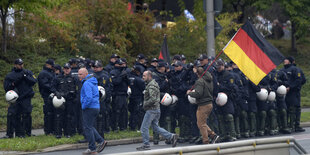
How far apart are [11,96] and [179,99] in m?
4.29

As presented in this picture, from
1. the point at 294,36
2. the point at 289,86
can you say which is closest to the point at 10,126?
the point at 289,86

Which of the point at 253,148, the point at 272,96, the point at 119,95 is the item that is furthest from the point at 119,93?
the point at 253,148

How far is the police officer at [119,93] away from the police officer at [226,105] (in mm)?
2917

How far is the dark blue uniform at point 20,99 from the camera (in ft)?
48.3

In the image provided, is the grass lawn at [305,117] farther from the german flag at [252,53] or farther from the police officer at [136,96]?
the german flag at [252,53]

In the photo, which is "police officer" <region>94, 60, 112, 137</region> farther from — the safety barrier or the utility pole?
the safety barrier

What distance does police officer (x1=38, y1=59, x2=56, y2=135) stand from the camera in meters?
15.2

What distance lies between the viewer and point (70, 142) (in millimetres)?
14148

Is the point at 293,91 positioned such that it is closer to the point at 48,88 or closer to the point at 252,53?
the point at 252,53

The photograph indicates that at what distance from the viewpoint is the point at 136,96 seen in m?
16.5

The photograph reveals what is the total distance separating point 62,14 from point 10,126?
10222 millimetres

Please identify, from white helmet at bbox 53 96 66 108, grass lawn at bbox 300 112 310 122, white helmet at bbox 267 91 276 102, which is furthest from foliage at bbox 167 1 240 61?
white helmet at bbox 53 96 66 108

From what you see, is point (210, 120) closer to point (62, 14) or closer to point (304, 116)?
point (304, 116)

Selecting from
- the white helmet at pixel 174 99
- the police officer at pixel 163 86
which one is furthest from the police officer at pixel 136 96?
the white helmet at pixel 174 99
